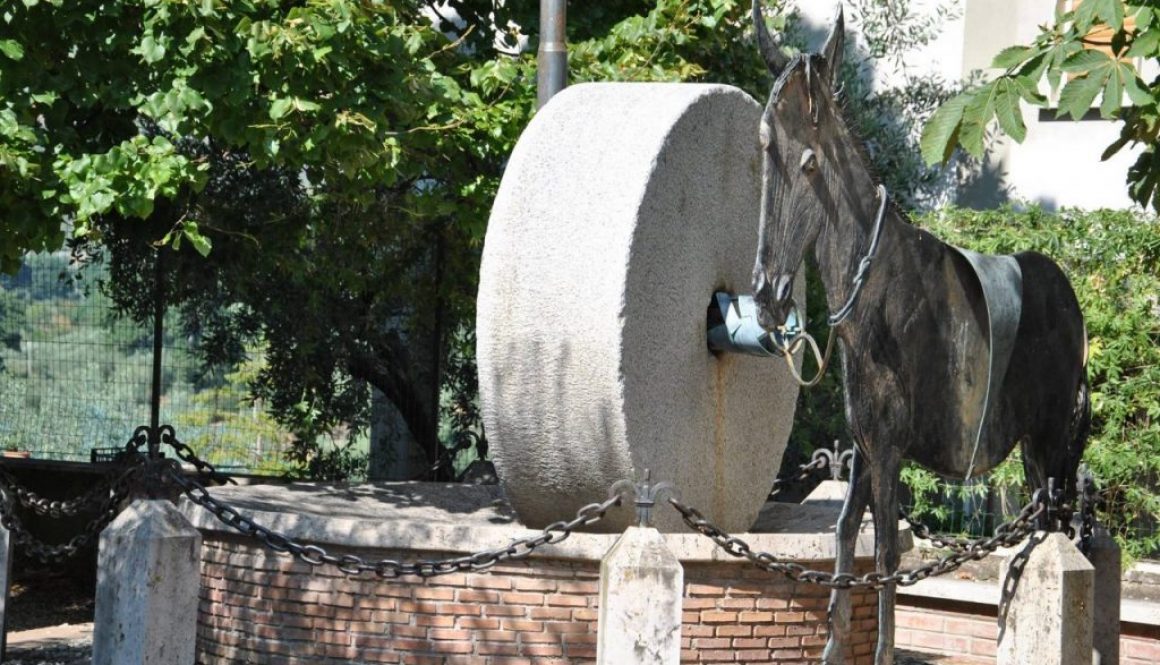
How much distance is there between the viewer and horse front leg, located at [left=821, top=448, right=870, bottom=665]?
6.66 meters

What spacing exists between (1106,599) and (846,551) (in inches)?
76.7

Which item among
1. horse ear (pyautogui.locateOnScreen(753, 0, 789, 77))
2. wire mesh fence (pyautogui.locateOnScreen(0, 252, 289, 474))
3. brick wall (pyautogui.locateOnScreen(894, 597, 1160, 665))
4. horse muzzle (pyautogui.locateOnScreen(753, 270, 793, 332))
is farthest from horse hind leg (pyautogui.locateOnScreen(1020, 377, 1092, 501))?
wire mesh fence (pyautogui.locateOnScreen(0, 252, 289, 474))

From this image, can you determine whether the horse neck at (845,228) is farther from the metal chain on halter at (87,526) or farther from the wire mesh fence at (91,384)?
the wire mesh fence at (91,384)

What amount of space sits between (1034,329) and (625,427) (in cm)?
178

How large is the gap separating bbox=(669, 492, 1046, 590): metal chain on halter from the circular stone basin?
208 mm

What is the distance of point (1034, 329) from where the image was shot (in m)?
7.06

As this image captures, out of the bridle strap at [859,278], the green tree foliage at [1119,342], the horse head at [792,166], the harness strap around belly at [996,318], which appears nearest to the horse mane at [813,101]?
the horse head at [792,166]

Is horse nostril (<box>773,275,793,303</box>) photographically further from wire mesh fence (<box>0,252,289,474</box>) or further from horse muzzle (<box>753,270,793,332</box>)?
wire mesh fence (<box>0,252,289,474</box>)

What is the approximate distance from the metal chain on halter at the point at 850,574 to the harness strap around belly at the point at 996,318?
32 cm

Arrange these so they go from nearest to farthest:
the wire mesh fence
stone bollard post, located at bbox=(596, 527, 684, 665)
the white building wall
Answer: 1. stone bollard post, located at bbox=(596, 527, 684, 665)
2. the wire mesh fence
3. the white building wall

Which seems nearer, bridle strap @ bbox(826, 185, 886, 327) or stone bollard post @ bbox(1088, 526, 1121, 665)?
bridle strap @ bbox(826, 185, 886, 327)

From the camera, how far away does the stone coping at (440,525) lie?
268 inches

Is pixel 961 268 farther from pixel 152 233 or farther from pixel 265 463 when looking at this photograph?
pixel 265 463

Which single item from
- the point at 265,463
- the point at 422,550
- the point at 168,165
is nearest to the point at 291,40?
the point at 168,165
